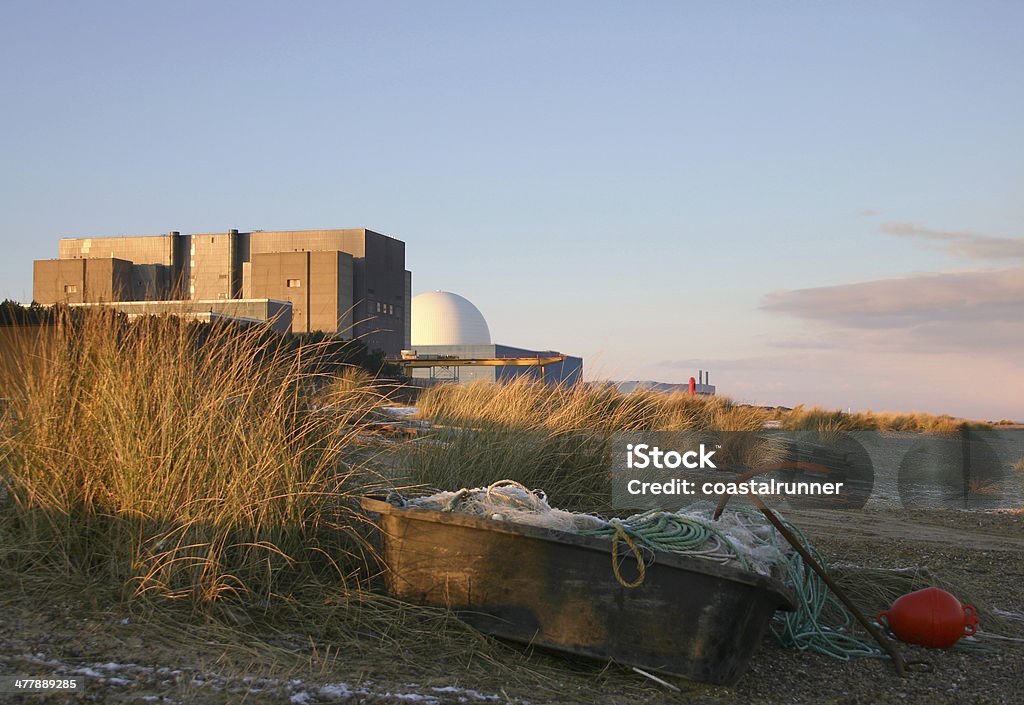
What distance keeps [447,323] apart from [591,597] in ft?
298

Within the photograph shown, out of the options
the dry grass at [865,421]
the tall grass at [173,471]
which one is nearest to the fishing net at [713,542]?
the tall grass at [173,471]

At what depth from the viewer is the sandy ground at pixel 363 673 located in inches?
158

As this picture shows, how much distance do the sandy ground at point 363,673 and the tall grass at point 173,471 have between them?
393 millimetres

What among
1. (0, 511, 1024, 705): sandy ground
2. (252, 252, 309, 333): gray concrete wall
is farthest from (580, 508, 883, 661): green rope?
(252, 252, 309, 333): gray concrete wall

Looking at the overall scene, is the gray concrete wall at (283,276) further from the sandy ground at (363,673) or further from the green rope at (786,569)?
the sandy ground at (363,673)

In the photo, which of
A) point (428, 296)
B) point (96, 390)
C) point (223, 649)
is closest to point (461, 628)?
point (223, 649)

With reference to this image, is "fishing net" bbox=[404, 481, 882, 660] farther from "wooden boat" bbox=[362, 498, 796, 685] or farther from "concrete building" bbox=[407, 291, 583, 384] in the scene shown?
"concrete building" bbox=[407, 291, 583, 384]

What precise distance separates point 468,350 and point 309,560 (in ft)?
283

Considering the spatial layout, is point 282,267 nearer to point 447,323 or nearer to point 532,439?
point 447,323

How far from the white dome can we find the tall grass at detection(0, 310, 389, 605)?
87622 millimetres

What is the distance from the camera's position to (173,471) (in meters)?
5.30

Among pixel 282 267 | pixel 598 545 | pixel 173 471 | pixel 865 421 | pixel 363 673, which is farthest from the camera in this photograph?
pixel 282 267

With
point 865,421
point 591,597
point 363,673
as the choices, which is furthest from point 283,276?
point 363,673

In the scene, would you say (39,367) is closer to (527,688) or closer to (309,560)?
(309,560)
